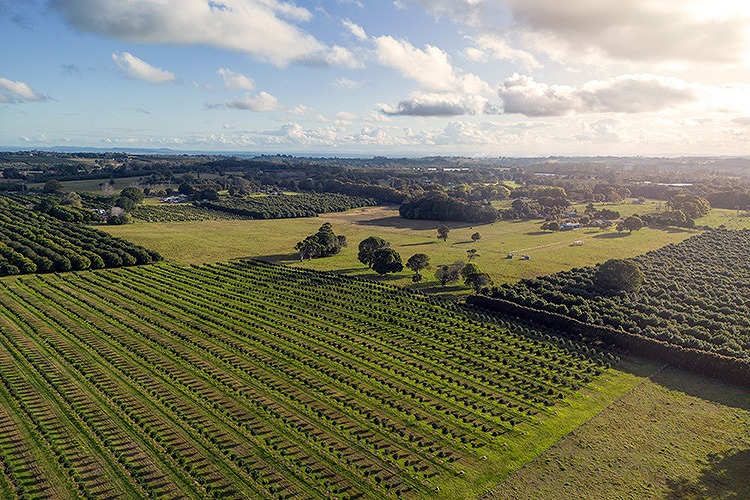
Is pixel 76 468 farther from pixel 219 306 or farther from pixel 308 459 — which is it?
pixel 219 306

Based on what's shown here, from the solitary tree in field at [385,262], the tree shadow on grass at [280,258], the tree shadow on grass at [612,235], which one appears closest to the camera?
the solitary tree in field at [385,262]

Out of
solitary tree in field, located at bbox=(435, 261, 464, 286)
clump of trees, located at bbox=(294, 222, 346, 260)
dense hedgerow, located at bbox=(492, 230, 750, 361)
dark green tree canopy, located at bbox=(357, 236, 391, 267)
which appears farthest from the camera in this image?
clump of trees, located at bbox=(294, 222, 346, 260)

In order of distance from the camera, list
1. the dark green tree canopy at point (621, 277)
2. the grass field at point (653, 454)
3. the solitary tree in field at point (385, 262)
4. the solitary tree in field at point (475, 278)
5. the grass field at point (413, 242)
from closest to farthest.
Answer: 1. the grass field at point (653, 454)
2. the dark green tree canopy at point (621, 277)
3. the solitary tree in field at point (475, 278)
4. the solitary tree in field at point (385, 262)
5. the grass field at point (413, 242)

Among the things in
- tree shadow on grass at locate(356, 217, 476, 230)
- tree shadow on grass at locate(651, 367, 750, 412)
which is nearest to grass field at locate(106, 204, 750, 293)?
tree shadow on grass at locate(356, 217, 476, 230)

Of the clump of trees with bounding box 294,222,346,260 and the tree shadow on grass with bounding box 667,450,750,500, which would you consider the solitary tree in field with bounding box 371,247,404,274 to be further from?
the tree shadow on grass with bounding box 667,450,750,500

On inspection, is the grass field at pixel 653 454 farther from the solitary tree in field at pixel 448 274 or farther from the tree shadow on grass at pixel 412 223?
the tree shadow on grass at pixel 412 223

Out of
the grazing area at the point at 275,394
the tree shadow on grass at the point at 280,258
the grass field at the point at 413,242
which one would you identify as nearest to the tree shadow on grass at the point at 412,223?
the grass field at the point at 413,242
